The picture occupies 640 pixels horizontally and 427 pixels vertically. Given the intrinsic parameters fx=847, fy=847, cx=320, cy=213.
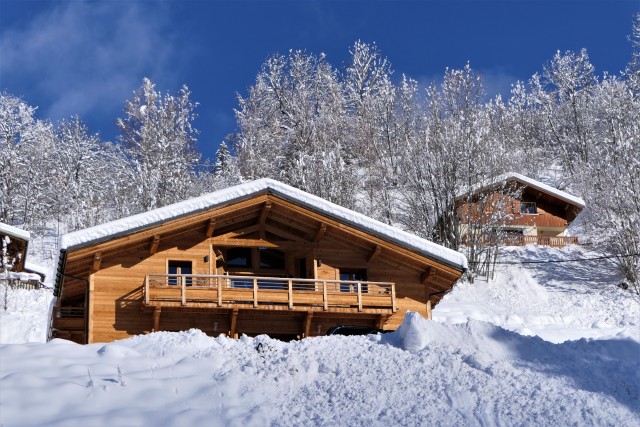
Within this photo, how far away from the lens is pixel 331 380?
11.6m

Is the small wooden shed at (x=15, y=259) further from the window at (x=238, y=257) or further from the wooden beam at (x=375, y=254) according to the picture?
the wooden beam at (x=375, y=254)

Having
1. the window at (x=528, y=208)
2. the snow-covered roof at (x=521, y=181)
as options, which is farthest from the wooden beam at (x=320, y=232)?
the window at (x=528, y=208)

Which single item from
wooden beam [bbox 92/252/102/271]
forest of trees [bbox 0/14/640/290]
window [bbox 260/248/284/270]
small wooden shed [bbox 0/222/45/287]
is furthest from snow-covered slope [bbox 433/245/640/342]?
small wooden shed [bbox 0/222/45/287]

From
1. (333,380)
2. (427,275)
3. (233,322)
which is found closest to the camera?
(333,380)

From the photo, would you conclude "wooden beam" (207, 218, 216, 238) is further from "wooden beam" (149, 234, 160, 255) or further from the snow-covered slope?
the snow-covered slope

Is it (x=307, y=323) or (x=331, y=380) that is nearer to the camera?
(x=331, y=380)

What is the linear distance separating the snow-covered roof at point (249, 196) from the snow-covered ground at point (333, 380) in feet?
26.8

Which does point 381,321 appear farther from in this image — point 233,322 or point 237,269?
point 237,269

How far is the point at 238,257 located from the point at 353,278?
133 inches

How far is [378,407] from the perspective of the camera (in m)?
10.8

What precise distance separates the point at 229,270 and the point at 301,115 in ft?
121

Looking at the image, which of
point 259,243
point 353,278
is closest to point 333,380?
point 259,243

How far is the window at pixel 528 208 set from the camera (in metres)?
53.9

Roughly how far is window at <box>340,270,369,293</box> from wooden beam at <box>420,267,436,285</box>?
64.9 inches
